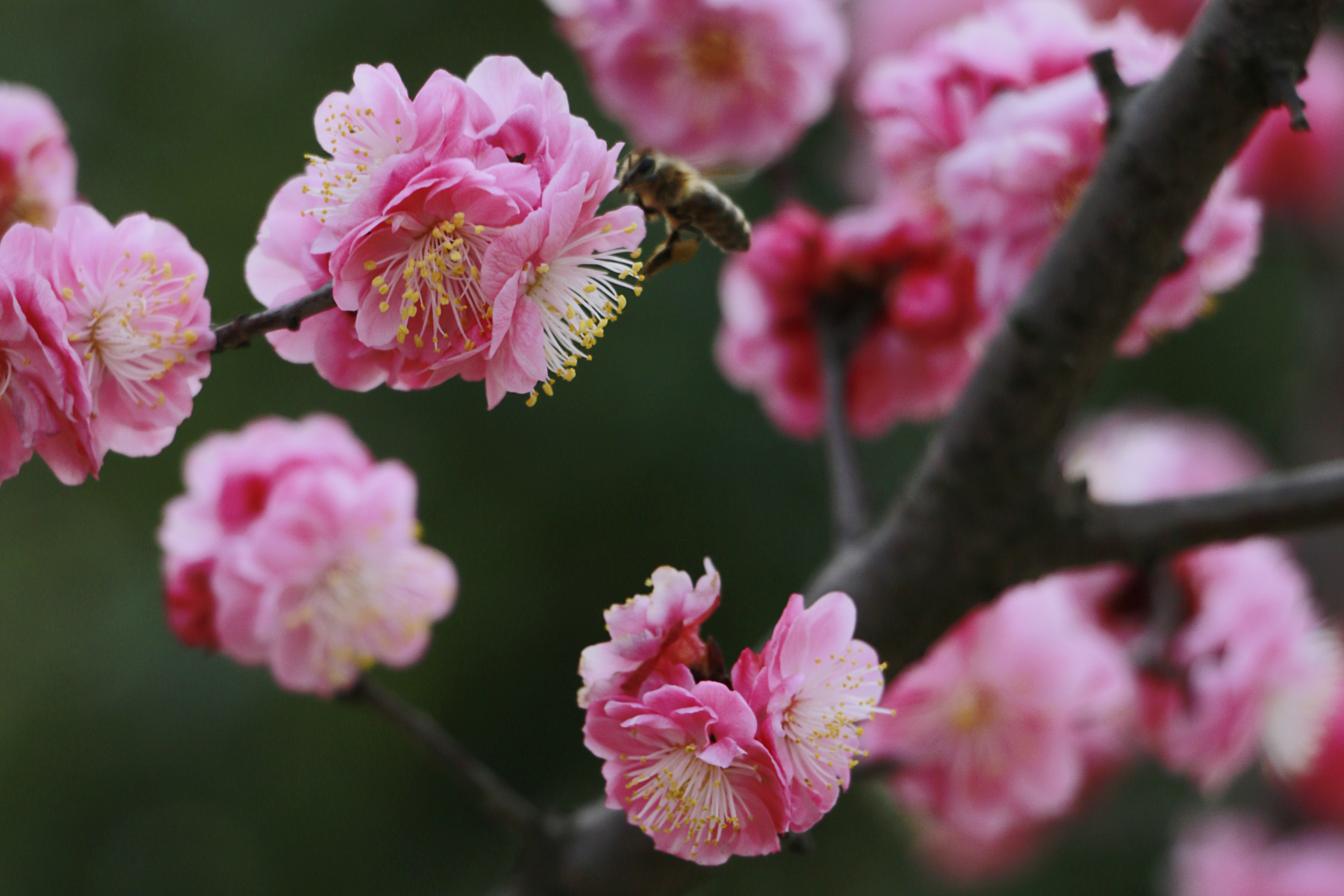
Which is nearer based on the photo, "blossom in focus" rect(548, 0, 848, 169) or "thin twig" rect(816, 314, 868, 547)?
"thin twig" rect(816, 314, 868, 547)

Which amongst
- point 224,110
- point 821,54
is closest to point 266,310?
point 821,54

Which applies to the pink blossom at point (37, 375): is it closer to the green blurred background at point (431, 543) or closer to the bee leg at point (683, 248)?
the bee leg at point (683, 248)

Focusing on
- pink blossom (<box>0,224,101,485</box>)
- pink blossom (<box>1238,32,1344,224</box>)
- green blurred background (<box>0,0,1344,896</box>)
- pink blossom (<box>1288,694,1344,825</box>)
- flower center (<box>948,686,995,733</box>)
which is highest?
pink blossom (<box>1238,32,1344,224</box>)

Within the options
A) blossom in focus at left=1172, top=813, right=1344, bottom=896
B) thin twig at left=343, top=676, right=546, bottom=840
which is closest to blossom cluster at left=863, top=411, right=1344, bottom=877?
thin twig at left=343, top=676, right=546, bottom=840

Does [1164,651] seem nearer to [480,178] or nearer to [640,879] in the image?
[640,879]

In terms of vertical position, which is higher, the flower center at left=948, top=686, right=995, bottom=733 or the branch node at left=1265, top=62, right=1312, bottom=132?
the branch node at left=1265, top=62, right=1312, bottom=132

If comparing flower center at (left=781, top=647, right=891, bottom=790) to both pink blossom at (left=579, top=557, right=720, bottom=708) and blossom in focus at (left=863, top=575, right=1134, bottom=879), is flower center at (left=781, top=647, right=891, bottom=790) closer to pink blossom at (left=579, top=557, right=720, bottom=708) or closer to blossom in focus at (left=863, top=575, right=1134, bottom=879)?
pink blossom at (left=579, top=557, right=720, bottom=708)

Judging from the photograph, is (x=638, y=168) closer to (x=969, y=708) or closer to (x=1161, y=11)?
(x=969, y=708)
